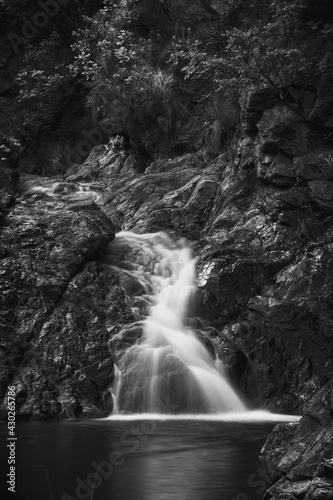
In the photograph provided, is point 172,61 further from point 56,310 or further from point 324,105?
point 56,310

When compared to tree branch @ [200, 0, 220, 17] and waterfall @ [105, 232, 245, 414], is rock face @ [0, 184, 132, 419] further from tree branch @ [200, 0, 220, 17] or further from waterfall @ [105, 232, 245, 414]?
tree branch @ [200, 0, 220, 17]

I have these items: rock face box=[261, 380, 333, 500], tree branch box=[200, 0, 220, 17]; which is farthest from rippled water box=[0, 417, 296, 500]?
tree branch box=[200, 0, 220, 17]

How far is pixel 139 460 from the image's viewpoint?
6938mm

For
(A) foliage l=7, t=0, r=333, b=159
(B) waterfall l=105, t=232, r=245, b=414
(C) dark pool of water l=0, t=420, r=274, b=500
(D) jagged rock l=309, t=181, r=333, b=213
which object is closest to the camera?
(C) dark pool of water l=0, t=420, r=274, b=500

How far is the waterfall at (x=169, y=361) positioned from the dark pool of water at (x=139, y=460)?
2.56 feet

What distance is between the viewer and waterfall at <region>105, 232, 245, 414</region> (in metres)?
10.1

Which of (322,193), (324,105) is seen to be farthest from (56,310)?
(324,105)

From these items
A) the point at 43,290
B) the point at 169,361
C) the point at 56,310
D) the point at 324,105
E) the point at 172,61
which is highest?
the point at 172,61

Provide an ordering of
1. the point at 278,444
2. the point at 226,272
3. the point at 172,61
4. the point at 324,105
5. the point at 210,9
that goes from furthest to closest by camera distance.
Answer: the point at 172,61
the point at 210,9
the point at 324,105
the point at 226,272
the point at 278,444

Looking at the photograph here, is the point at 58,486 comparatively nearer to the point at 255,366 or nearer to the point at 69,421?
the point at 69,421

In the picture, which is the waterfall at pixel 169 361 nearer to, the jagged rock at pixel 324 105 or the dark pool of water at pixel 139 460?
the dark pool of water at pixel 139 460

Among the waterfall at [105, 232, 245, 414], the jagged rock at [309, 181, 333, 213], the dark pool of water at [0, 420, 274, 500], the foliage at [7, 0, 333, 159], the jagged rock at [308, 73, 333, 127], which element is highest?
the foliage at [7, 0, 333, 159]

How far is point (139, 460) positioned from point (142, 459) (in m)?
0.05

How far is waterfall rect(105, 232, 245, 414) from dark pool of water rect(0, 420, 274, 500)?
782mm
